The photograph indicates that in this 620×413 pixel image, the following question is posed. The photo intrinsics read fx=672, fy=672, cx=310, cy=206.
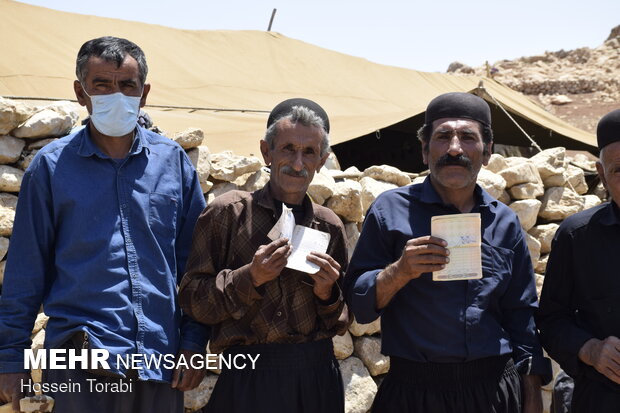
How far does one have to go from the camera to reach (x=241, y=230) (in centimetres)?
243

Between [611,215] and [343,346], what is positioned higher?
[611,215]

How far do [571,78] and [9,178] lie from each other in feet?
102

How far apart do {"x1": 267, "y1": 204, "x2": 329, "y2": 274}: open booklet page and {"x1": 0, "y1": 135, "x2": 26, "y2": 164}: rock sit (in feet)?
6.65

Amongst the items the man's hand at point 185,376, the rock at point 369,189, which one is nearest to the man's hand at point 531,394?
the man's hand at point 185,376

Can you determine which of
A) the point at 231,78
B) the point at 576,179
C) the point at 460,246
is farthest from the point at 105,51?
the point at 231,78

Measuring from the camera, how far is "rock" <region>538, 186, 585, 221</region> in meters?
5.08

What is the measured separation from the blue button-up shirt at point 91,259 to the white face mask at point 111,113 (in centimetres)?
8

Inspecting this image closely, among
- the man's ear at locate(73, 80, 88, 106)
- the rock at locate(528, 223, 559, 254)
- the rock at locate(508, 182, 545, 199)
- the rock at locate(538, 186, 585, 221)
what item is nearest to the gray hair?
the man's ear at locate(73, 80, 88, 106)

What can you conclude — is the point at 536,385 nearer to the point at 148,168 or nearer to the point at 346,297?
the point at 346,297

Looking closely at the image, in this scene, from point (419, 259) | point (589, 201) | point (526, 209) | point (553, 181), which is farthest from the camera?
point (589, 201)

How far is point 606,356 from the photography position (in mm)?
2242

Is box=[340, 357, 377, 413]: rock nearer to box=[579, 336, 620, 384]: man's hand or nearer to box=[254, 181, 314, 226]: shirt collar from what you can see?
box=[254, 181, 314, 226]: shirt collar

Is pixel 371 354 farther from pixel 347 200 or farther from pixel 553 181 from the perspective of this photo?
pixel 553 181

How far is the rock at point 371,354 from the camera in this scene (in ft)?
13.3
